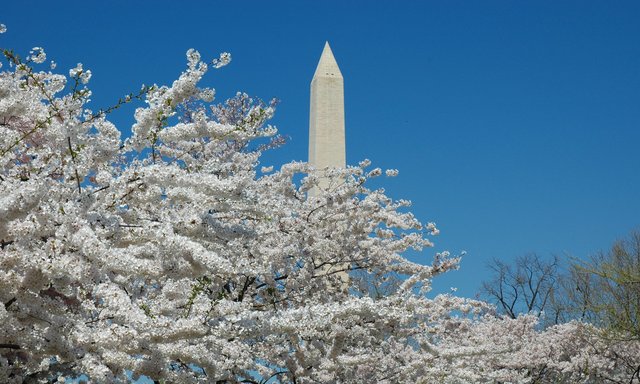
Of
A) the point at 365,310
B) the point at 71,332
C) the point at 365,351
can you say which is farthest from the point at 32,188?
the point at 365,351

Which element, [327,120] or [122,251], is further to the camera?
[327,120]

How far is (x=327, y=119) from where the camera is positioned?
25.7 m

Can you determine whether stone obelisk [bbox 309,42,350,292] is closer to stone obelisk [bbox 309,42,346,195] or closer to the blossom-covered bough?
stone obelisk [bbox 309,42,346,195]

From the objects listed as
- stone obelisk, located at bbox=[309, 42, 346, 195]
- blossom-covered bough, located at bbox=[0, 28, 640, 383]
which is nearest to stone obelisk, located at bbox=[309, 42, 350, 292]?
stone obelisk, located at bbox=[309, 42, 346, 195]

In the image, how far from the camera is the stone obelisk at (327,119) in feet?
84.0

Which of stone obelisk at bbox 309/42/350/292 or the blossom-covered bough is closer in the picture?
the blossom-covered bough

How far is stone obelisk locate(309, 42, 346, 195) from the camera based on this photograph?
2561cm

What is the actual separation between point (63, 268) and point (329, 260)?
6.71m

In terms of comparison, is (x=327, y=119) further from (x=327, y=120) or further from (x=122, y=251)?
(x=122, y=251)

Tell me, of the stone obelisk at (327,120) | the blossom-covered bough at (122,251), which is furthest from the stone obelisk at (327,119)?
the blossom-covered bough at (122,251)

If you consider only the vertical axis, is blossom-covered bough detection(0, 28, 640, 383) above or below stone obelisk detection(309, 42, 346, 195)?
below

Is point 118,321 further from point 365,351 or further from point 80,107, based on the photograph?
point 365,351

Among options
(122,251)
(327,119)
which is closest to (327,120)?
(327,119)

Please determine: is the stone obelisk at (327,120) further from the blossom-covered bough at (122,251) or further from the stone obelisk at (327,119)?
the blossom-covered bough at (122,251)
